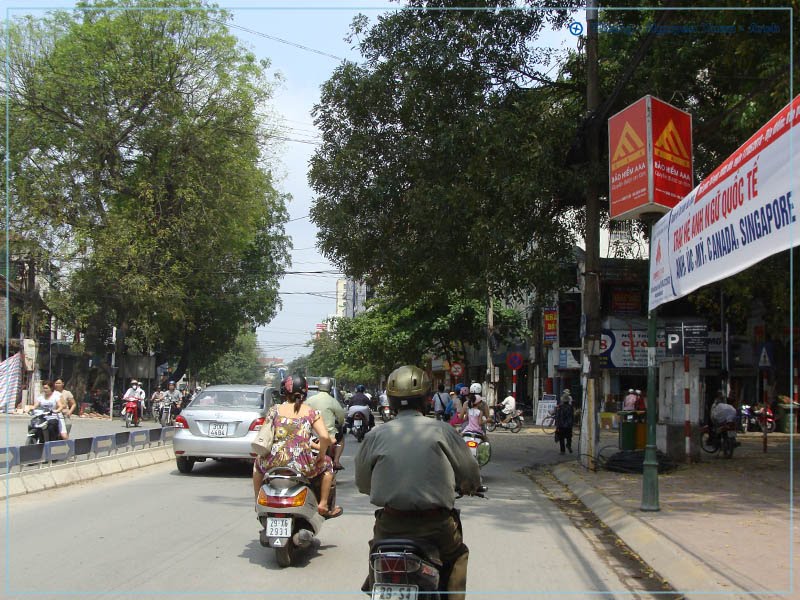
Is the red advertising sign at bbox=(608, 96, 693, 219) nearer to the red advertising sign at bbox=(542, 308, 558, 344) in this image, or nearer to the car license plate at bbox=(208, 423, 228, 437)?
the car license plate at bbox=(208, 423, 228, 437)

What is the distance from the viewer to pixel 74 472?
1273 cm

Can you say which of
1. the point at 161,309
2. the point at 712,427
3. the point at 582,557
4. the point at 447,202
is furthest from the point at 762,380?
the point at 582,557

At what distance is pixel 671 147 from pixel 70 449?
10.4m

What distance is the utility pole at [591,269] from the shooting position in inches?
619

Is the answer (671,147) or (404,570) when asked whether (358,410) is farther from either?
(404,570)

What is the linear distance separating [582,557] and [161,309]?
30451mm

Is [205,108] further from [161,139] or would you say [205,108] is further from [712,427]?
[712,427]

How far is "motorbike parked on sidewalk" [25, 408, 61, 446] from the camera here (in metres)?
14.7

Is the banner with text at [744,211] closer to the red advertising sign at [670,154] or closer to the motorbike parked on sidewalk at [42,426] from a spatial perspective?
the red advertising sign at [670,154]

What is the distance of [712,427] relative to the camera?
19375 mm

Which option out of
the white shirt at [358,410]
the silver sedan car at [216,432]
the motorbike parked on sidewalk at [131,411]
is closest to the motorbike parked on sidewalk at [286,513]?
the silver sedan car at [216,432]

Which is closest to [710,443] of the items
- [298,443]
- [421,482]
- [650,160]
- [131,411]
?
[650,160]

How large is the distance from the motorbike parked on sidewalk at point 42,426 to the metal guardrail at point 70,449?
0.69 meters

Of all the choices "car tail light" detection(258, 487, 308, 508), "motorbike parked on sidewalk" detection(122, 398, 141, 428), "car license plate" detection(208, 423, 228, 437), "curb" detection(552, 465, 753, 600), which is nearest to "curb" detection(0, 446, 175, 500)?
"car license plate" detection(208, 423, 228, 437)
